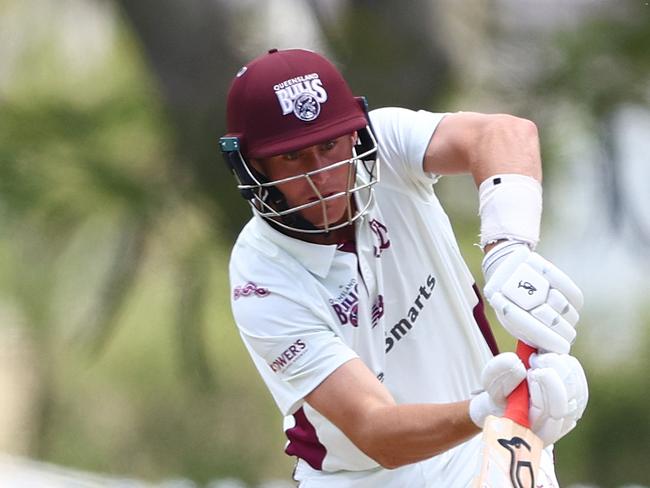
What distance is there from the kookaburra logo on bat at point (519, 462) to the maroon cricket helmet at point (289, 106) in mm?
840

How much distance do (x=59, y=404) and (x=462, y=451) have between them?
3671 mm

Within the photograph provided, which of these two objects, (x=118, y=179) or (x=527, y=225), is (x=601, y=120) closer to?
(x=118, y=179)

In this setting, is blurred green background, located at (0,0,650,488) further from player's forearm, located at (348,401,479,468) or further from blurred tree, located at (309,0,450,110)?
player's forearm, located at (348,401,479,468)

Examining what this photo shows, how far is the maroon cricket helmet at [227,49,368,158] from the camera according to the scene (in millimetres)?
2715

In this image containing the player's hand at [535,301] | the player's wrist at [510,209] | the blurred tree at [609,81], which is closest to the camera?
the player's hand at [535,301]

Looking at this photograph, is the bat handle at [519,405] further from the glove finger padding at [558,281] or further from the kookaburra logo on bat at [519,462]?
the glove finger padding at [558,281]

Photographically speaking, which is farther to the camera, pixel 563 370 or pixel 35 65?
pixel 35 65

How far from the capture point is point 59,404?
6184 mm

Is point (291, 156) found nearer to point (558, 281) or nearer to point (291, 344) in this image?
point (291, 344)

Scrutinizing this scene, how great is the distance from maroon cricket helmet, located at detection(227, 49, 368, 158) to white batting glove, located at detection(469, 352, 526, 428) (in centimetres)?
75

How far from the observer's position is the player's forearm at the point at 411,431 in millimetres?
2285

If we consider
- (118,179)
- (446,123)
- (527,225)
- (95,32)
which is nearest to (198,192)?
(118,179)

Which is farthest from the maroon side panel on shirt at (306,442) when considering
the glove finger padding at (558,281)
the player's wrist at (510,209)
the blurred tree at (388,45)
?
the blurred tree at (388,45)

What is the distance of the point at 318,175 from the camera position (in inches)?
106
